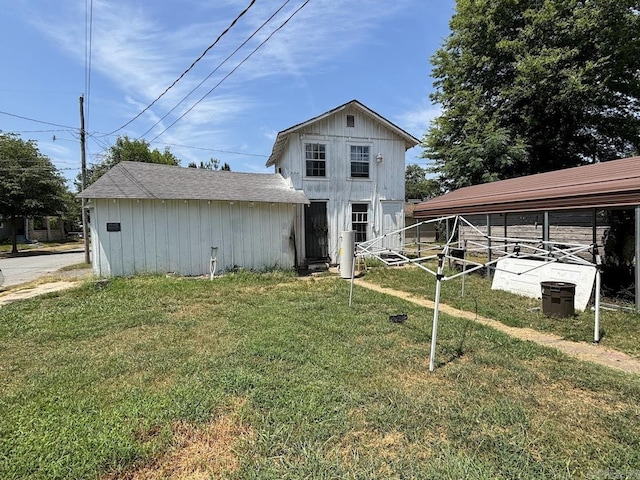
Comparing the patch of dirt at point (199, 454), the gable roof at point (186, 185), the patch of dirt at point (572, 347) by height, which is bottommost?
the patch of dirt at point (572, 347)

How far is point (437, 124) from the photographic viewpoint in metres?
20.7

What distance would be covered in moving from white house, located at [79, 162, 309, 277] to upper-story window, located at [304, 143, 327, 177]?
1112 millimetres

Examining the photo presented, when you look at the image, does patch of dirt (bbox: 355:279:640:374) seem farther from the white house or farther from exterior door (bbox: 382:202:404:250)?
exterior door (bbox: 382:202:404:250)

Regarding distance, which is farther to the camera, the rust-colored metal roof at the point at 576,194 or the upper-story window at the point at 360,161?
the upper-story window at the point at 360,161

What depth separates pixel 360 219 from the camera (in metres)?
13.4

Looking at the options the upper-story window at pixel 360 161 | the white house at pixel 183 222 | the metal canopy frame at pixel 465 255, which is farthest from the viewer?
the upper-story window at pixel 360 161

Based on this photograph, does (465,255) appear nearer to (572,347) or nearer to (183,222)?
(572,347)

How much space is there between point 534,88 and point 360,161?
409 inches

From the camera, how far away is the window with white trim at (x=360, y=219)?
13.3m

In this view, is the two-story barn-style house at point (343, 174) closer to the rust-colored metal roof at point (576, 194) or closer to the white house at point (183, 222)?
the white house at point (183, 222)

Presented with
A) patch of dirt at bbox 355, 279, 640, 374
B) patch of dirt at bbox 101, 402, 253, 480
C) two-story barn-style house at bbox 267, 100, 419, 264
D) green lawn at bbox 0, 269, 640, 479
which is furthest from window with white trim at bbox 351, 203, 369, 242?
patch of dirt at bbox 101, 402, 253, 480

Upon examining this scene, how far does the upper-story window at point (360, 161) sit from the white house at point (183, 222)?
8.45ft

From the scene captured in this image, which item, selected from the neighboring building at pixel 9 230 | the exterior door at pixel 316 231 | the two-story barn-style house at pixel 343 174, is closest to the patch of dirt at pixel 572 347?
the exterior door at pixel 316 231

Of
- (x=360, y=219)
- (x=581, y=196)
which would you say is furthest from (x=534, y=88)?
(x=581, y=196)
